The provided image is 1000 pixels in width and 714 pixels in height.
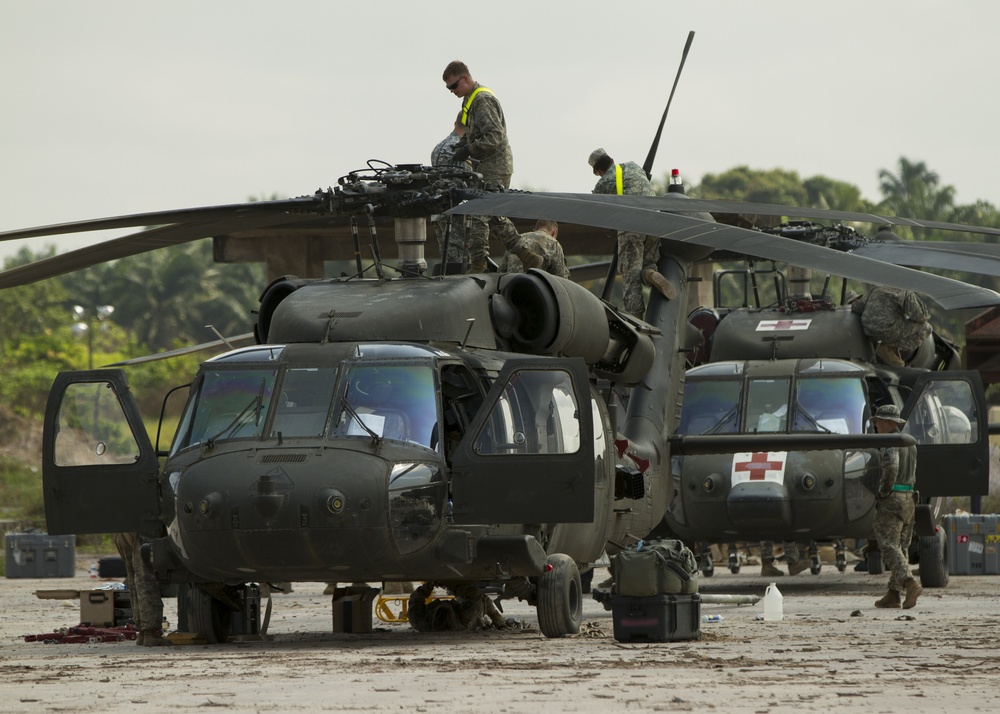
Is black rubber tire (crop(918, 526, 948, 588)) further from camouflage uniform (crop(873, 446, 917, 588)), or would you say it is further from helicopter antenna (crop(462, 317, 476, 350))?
helicopter antenna (crop(462, 317, 476, 350))

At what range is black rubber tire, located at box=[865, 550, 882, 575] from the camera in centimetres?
1731

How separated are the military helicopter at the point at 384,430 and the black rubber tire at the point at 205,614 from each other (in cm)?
1

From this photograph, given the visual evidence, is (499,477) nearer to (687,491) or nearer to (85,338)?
(687,491)

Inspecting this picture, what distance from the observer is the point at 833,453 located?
1430 centimetres

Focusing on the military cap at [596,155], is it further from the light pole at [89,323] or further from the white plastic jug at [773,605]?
the light pole at [89,323]

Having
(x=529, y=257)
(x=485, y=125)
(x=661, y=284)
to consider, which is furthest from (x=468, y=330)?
(x=661, y=284)

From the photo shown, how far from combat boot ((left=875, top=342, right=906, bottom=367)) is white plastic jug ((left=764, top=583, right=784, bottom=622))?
511cm

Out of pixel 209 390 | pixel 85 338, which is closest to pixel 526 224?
pixel 209 390

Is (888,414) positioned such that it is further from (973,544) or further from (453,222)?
(973,544)

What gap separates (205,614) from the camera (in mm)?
10273

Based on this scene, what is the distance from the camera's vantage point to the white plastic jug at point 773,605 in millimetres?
11531

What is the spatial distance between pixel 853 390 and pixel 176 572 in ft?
23.4

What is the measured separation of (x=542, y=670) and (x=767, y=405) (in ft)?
24.2

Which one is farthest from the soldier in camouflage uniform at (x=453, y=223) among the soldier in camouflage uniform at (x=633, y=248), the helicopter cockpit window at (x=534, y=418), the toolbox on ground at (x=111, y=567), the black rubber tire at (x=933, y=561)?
the black rubber tire at (x=933, y=561)
